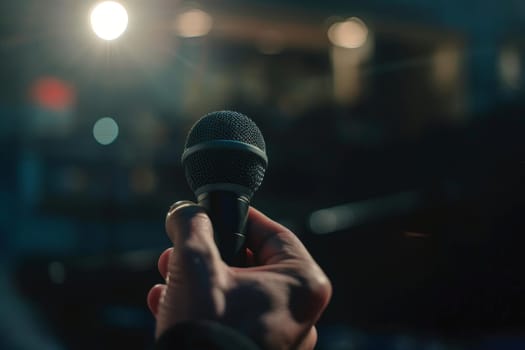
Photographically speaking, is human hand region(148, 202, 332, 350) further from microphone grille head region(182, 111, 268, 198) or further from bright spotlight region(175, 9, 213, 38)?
bright spotlight region(175, 9, 213, 38)

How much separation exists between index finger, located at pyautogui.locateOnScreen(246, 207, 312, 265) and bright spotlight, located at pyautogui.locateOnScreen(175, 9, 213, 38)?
51.9 feet

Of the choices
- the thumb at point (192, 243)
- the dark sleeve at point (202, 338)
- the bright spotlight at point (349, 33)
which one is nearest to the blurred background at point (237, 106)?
the bright spotlight at point (349, 33)

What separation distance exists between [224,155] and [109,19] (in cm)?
573

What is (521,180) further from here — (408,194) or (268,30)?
(268,30)

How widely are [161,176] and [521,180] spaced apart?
921 centimetres

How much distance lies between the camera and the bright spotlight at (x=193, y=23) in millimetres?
16923

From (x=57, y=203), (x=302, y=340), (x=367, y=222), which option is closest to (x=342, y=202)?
(x=367, y=222)

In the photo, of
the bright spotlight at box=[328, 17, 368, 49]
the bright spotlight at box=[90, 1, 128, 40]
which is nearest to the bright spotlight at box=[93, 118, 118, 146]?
the bright spotlight at box=[328, 17, 368, 49]

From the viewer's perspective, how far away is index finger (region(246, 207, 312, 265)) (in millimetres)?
1294

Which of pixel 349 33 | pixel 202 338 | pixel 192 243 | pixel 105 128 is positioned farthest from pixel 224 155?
pixel 349 33

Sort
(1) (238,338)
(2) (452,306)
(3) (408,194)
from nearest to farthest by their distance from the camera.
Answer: (1) (238,338) < (2) (452,306) < (3) (408,194)

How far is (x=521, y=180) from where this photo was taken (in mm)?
9297

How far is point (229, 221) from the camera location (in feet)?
4.32

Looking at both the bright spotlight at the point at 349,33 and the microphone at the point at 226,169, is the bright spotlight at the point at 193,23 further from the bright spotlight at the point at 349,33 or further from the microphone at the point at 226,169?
the microphone at the point at 226,169
